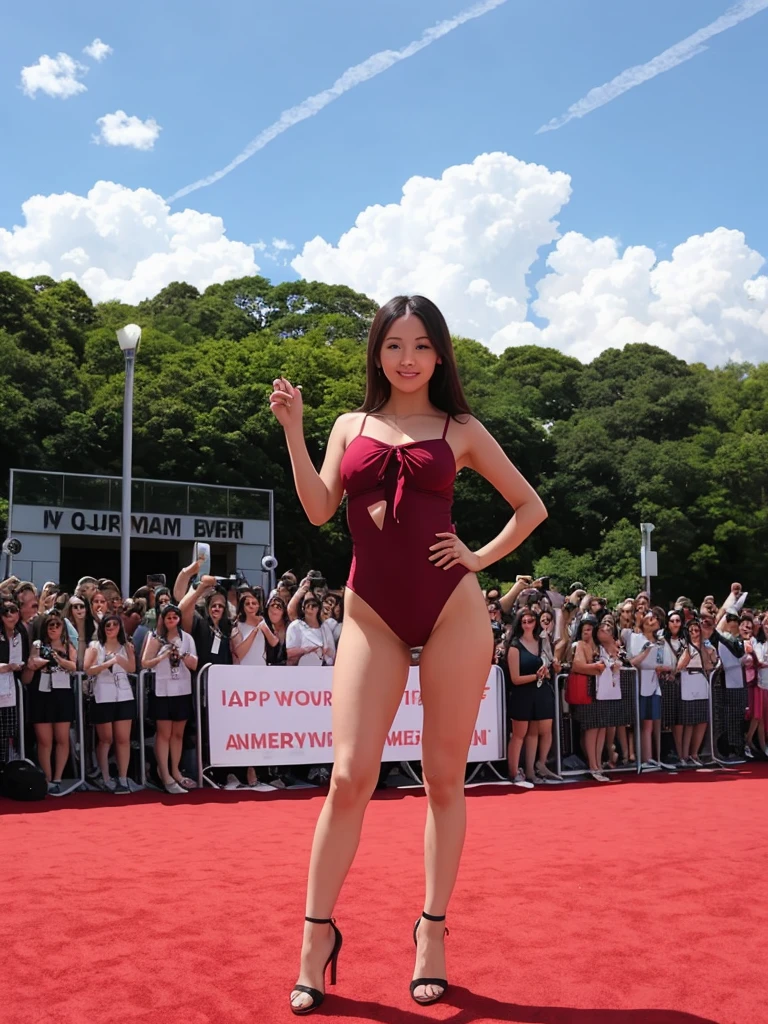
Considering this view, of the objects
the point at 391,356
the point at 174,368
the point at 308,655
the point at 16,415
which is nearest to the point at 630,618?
the point at 308,655

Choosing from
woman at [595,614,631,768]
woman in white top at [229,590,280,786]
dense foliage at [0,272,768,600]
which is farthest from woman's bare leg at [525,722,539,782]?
dense foliage at [0,272,768,600]

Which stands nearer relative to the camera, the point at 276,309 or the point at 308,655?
the point at 308,655

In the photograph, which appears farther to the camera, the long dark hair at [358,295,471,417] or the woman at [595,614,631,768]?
the woman at [595,614,631,768]

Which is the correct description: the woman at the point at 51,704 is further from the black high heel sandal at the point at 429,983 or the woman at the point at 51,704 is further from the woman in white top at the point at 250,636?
the black high heel sandal at the point at 429,983

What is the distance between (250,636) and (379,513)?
689cm

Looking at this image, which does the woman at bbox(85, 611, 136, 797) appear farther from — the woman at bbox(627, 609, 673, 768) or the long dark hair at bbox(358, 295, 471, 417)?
the long dark hair at bbox(358, 295, 471, 417)

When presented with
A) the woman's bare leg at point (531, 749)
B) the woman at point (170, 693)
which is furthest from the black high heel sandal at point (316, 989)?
the woman's bare leg at point (531, 749)

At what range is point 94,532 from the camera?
31.4 meters

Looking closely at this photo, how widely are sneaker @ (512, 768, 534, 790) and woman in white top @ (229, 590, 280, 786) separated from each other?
8.31 ft

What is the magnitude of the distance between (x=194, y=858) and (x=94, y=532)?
2630cm

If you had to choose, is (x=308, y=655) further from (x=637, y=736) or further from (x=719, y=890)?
(x=719, y=890)

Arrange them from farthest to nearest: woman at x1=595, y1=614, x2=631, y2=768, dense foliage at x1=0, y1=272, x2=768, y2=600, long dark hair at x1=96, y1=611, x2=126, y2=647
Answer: dense foliage at x1=0, y1=272, x2=768, y2=600, woman at x1=595, y1=614, x2=631, y2=768, long dark hair at x1=96, y1=611, x2=126, y2=647

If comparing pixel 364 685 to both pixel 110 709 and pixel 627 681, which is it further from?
pixel 627 681

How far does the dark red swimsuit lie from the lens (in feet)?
11.6
